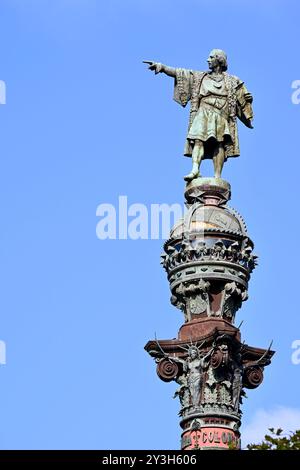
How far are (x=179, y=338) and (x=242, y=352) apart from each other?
1.64 m

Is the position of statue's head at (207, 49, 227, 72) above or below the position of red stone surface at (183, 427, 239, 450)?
above

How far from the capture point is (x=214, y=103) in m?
52.2

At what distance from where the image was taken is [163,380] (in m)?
48.6

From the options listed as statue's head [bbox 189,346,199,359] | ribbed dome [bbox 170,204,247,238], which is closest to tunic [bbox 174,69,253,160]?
ribbed dome [bbox 170,204,247,238]

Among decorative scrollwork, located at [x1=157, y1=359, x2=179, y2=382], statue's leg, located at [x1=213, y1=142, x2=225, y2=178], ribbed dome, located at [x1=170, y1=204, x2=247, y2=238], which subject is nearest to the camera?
decorative scrollwork, located at [x1=157, y1=359, x2=179, y2=382]

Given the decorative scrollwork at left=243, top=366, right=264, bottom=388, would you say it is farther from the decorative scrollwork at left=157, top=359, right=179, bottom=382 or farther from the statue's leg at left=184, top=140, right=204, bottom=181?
the statue's leg at left=184, top=140, right=204, bottom=181

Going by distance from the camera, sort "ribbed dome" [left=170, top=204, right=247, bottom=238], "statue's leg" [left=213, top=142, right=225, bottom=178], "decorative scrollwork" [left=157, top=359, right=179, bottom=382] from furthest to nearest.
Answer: "statue's leg" [left=213, top=142, right=225, bottom=178], "ribbed dome" [left=170, top=204, right=247, bottom=238], "decorative scrollwork" [left=157, top=359, right=179, bottom=382]

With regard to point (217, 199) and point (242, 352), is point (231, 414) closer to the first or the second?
point (242, 352)

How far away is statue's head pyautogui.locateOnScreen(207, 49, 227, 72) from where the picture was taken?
52.2m

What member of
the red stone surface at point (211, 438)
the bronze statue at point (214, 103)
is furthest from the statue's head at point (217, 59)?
the red stone surface at point (211, 438)

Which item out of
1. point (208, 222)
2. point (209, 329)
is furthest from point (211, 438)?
point (208, 222)

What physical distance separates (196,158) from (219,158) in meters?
0.73

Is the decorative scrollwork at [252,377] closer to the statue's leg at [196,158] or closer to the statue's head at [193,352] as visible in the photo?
the statue's head at [193,352]
